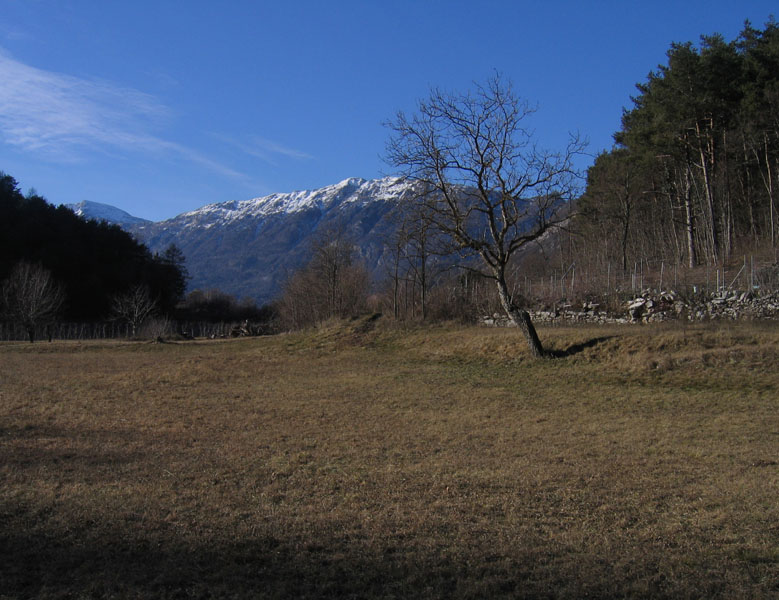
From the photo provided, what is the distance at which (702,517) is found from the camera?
6.02 meters

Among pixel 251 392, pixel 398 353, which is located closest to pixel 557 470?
pixel 251 392

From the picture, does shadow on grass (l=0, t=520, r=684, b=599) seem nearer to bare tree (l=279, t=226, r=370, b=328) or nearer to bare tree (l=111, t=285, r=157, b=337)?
bare tree (l=279, t=226, r=370, b=328)

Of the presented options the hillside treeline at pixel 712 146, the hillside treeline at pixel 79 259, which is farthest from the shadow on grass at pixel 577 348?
the hillside treeline at pixel 79 259

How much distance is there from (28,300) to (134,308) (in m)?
11.3

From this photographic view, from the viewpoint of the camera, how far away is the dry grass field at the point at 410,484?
4.62 metres

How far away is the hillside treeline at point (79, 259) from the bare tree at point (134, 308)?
2.02 feet

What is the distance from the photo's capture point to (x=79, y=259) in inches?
2709

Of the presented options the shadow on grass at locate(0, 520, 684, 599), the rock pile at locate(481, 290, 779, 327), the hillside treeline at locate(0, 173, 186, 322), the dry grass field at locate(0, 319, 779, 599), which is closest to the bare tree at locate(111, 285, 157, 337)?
the hillside treeline at locate(0, 173, 186, 322)

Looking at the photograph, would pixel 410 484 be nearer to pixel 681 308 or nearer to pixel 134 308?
pixel 681 308

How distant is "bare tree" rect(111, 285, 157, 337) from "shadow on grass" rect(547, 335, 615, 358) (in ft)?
126

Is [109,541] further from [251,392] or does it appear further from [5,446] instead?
[251,392]

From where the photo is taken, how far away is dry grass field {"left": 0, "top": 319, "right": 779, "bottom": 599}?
4625mm

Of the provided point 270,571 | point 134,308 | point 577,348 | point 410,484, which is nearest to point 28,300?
point 134,308

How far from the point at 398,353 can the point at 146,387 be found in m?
11.9
